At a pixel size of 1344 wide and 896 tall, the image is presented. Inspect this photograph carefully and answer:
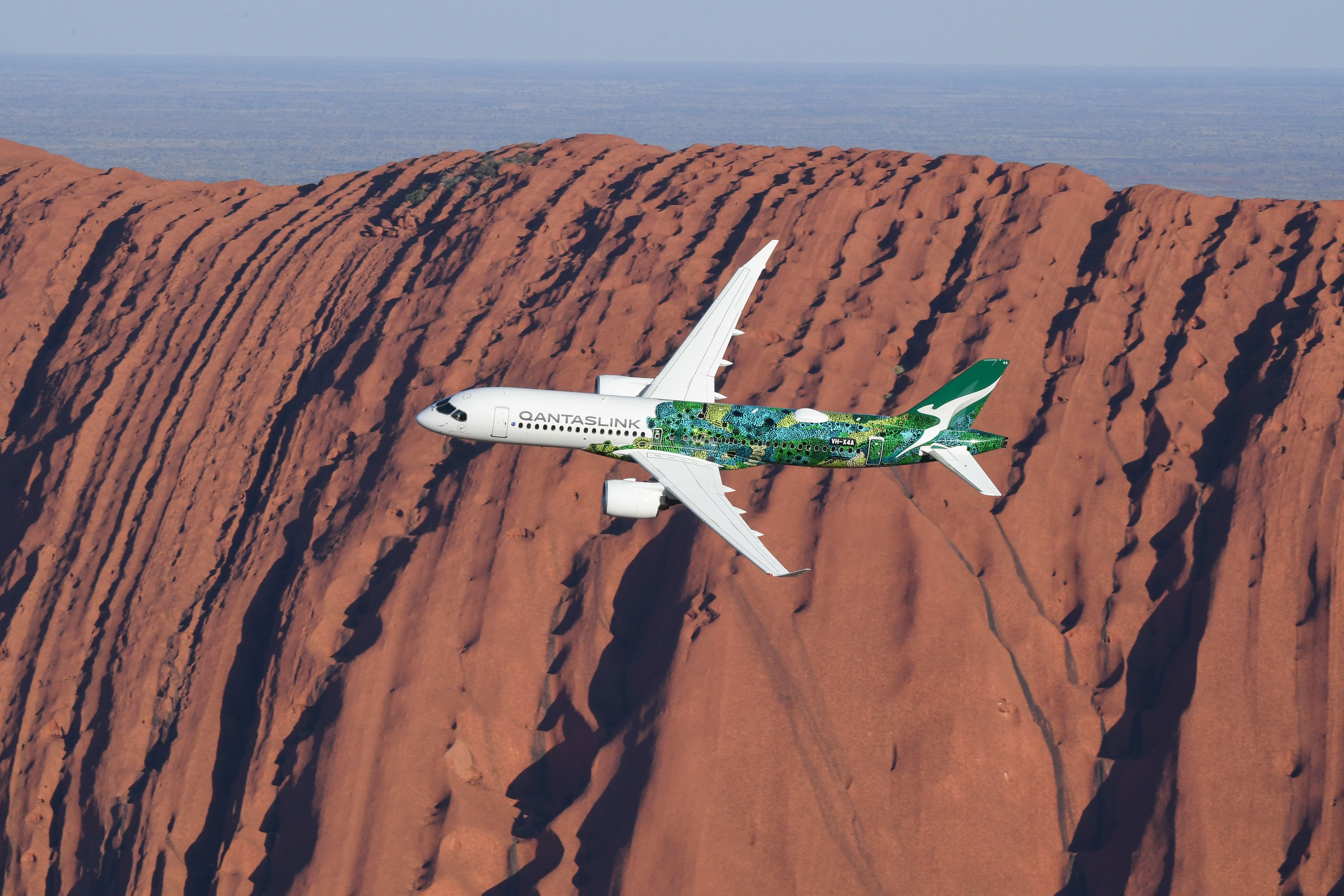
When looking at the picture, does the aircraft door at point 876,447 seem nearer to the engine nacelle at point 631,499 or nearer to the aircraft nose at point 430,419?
the engine nacelle at point 631,499

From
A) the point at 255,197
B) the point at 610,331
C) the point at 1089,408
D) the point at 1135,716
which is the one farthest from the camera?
the point at 255,197

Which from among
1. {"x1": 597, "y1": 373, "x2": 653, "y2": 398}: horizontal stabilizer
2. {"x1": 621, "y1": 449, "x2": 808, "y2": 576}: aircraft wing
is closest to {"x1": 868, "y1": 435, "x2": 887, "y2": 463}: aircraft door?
{"x1": 621, "y1": 449, "x2": 808, "y2": 576}: aircraft wing

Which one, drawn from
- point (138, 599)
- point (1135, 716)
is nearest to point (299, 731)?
point (138, 599)

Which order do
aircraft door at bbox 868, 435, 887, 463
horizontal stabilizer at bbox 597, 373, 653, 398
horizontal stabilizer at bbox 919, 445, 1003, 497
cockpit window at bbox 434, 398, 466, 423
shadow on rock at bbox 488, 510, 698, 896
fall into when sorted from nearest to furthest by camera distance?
horizontal stabilizer at bbox 919, 445, 1003, 497
shadow on rock at bbox 488, 510, 698, 896
cockpit window at bbox 434, 398, 466, 423
aircraft door at bbox 868, 435, 887, 463
horizontal stabilizer at bbox 597, 373, 653, 398

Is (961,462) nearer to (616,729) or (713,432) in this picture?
(713,432)

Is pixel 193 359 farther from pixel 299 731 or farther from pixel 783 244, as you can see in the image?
pixel 783 244

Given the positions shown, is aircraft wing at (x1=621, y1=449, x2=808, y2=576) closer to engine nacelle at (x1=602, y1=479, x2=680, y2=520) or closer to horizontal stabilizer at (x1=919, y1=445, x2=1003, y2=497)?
engine nacelle at (x1=602, y1=479, x2=680, y2=520)

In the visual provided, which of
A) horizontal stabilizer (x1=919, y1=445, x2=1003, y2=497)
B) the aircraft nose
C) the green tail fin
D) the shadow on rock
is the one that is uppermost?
the green tail fin

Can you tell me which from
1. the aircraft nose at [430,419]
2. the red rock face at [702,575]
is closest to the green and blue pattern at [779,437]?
the aircraft nose at [430,419]
